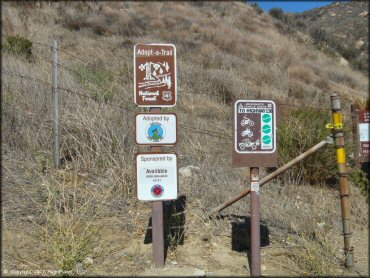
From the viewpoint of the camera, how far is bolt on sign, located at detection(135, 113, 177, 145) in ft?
12.5

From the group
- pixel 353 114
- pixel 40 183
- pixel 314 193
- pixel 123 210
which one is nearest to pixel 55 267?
pixel 123 210

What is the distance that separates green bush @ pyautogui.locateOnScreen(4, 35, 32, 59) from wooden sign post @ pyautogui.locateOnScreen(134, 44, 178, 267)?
5008 mm

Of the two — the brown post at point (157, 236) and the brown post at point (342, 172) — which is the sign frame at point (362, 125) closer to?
the brown post at point (342, 172)

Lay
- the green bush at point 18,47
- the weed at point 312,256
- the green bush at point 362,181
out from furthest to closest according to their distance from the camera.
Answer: the green bush at point 18,47 < the green bush at point 362,181 < the weed at point 312,256

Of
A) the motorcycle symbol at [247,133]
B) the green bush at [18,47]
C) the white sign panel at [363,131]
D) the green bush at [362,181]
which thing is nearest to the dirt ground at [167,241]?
the motorcycle symbol at [247,133]

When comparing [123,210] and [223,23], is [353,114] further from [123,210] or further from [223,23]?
[223,23]

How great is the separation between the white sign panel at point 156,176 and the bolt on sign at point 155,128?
4.6 inches

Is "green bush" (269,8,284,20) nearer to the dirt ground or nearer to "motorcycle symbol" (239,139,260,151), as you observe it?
the dirt ground

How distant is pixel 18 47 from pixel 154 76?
552 cm

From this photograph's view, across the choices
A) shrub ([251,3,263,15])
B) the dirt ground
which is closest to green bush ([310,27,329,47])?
shrub ([251,3,263,15])

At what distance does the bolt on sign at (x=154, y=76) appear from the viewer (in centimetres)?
387

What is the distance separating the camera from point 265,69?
1145 cm

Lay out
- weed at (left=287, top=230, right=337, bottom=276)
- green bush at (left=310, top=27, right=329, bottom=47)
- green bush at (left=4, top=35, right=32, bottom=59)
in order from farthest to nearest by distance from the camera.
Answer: green bush at (left=310, top=27, right=329, bottom=47) < green bush at (left=4, top=35, right=32, bottom=59) < weed at (left=287, top=230, right=337, bottom=276)

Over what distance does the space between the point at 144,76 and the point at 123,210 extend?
1.50m
